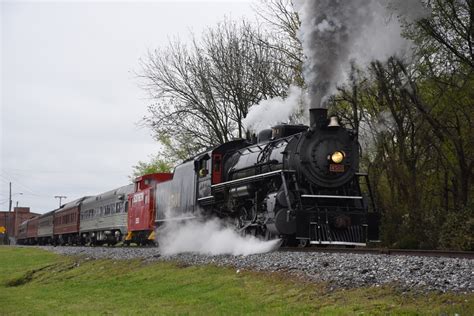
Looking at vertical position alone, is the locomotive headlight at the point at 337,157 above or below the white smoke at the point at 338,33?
below

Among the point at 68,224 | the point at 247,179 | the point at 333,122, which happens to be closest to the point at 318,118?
the point at 333,122

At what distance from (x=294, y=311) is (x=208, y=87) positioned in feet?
90.4

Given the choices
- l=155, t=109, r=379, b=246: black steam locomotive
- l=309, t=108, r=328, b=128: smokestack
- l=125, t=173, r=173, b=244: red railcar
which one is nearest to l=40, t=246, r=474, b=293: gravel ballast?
l=155, t=109, r=379, b=246: black steam locomotive

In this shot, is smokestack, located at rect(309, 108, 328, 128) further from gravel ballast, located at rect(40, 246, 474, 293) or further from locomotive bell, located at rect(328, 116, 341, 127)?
gravel ballast, located at rect(40, 246, 474, 293)

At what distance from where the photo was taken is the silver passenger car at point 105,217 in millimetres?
32062

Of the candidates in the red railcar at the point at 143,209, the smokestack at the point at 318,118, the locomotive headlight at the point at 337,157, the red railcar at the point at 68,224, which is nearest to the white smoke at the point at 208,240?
the locomotive headlight at the point at 337,157

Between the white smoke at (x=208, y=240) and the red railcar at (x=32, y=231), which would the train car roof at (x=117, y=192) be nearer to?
the white smoke at (x=208, y=240)

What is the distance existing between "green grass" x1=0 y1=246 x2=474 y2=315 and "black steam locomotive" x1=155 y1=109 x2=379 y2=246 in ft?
7.66

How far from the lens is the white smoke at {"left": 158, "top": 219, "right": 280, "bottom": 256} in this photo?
15.6 metres

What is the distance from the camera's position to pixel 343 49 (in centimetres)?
1656

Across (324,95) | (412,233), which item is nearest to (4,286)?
(324,95)

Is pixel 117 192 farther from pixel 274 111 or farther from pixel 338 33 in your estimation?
pixel 338 33

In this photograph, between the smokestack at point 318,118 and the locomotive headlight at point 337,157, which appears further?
the smokestack at point 318,118

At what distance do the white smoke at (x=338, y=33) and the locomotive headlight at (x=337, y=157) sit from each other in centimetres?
179
